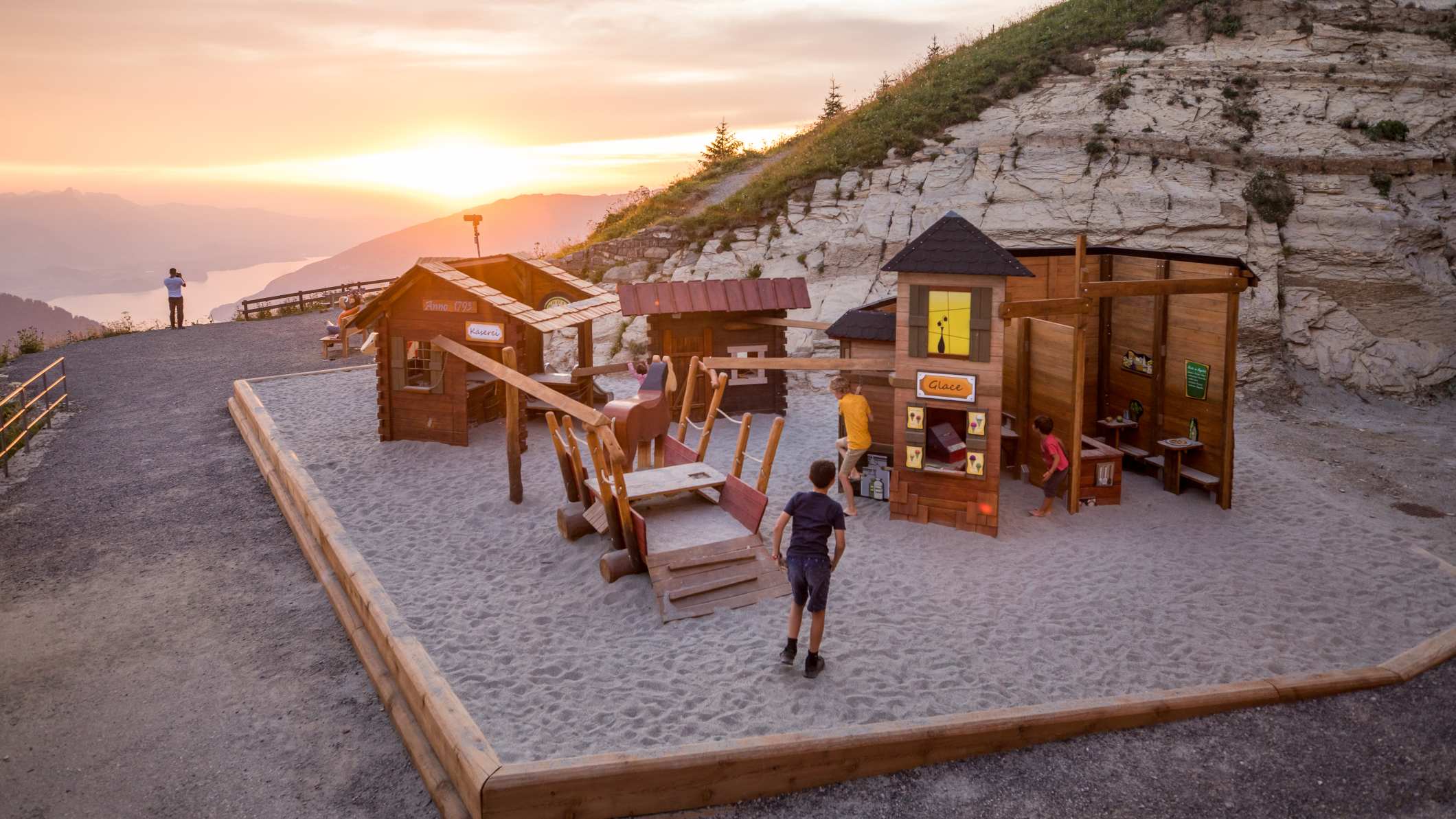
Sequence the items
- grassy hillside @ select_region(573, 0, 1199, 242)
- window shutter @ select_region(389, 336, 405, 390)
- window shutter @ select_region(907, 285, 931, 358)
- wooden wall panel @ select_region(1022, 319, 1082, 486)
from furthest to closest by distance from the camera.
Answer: grassy hillside @ select_region(573, 0, 1199, 242), window shutter @ select_region(389, 336, 405, 390), wooden wall panel @ select_region(1022, 319, 1082, 486), window shutter @ select_region(907, 285, 931, 358)

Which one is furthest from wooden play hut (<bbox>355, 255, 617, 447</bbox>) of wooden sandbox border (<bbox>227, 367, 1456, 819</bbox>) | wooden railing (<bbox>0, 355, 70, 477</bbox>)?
wooden sandbox border (<bbox>227, 367, 1456, 819</bbox>)

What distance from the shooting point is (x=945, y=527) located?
11.8 meters

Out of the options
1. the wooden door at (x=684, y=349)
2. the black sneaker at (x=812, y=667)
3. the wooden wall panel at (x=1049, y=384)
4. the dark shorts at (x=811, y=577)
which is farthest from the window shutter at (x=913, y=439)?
the wooden door at (x=684, y=349)

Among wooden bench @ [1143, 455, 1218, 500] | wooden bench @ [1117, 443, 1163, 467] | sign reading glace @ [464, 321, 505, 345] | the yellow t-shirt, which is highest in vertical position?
sign reading glace @ [464, 321, 505, 345]

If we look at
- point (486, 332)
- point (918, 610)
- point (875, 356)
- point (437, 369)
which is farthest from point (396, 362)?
point (918, 610)

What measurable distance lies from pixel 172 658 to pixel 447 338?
269 inches

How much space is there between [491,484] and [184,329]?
21166mm

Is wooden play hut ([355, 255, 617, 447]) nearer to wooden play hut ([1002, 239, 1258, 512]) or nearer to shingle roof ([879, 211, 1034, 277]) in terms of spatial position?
shingle roof ([879, 211, 1034, 277])

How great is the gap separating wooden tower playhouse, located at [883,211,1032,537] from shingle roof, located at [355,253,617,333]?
17.6 feet

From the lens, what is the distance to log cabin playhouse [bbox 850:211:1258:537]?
1144 centimetres

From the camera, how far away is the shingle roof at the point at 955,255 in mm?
11180

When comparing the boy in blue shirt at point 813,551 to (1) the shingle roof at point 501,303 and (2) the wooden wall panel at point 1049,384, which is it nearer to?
(2) the wooden wall panel at point 1049,384

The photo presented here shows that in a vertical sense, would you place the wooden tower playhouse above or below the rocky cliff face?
below

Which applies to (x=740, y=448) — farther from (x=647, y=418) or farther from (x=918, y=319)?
(x=918, y=319)
